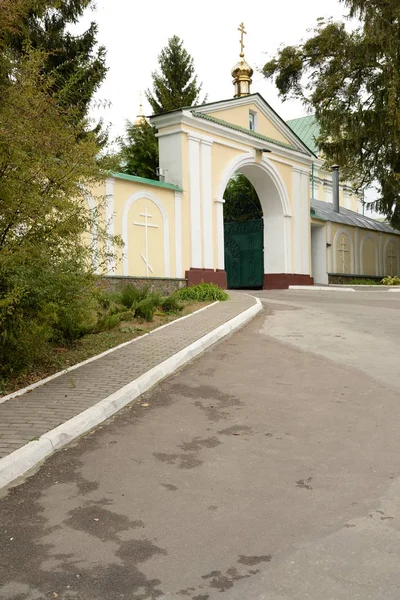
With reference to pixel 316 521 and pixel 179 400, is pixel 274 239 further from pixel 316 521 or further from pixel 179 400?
pixel 316 521

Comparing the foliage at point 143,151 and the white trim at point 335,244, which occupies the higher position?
the foliage at point 143,151

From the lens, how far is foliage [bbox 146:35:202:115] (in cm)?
3123

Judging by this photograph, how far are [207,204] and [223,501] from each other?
17696 millimetres

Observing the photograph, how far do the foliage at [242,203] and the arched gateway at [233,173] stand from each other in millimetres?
1498

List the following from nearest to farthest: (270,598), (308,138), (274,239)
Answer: (270,598), (274,239), (308,138)

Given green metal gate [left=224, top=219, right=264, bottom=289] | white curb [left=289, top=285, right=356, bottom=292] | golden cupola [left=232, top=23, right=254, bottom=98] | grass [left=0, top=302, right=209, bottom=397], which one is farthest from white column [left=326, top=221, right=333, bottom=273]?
grass [left=0, top=302, right=209, bottom=397]

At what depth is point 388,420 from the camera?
588 centimetres

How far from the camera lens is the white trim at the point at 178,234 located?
1992 cm

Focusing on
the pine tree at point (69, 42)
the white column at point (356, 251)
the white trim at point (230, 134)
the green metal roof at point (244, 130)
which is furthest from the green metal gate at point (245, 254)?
the pine tree at point (69, 42)

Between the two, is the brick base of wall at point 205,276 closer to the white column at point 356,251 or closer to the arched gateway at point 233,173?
the arched gateway at point 233,173

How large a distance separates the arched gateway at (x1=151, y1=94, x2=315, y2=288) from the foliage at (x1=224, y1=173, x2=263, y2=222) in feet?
4.91

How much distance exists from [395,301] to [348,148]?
11172mm

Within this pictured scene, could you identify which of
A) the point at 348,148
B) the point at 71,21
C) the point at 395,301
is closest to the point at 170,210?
the point at 71,21

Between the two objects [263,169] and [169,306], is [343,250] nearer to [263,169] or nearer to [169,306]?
[263,169]
